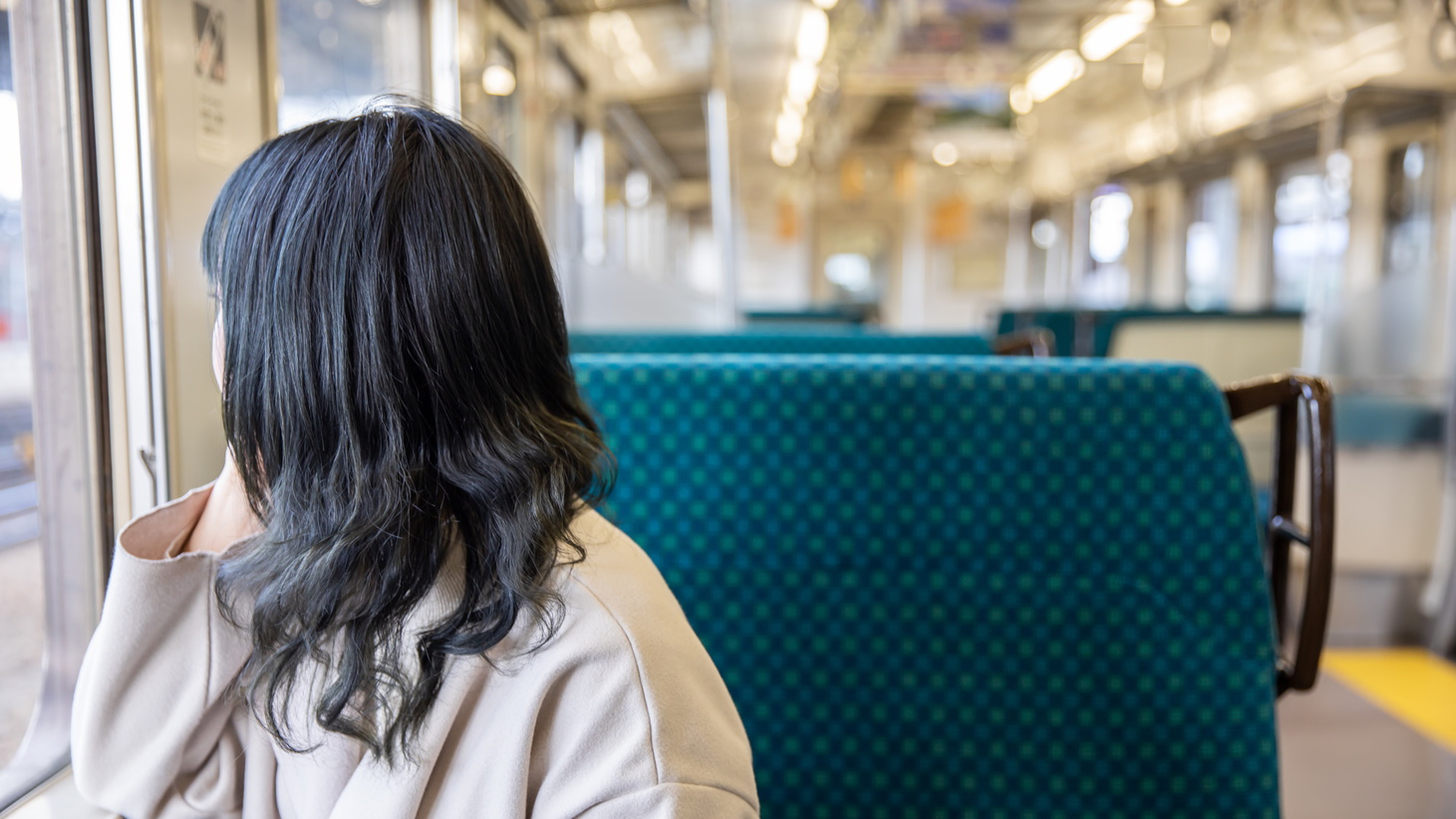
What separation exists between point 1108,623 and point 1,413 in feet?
4.23

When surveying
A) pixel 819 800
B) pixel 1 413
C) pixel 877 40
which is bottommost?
pixel 819 800

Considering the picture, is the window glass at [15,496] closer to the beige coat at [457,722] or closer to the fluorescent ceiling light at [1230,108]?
the beige coat at [457,722]

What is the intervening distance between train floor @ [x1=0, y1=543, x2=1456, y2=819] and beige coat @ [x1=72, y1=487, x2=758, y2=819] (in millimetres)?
2285

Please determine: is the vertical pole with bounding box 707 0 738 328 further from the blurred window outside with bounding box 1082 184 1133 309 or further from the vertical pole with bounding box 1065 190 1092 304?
the vertical pole with bounding box 1065 190 1092 304

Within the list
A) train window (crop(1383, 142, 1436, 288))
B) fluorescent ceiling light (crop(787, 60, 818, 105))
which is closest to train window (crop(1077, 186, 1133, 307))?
fluorescent ceiling light (crop(787, 60, 818, 105))

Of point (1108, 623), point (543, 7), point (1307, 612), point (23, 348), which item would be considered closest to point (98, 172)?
point (23, 348)

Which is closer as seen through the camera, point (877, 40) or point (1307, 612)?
point (1307, 612)

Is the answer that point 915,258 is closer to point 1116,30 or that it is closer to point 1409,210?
point 1116,30

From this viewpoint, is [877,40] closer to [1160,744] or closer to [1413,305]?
[1413,305]

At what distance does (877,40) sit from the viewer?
5.39m

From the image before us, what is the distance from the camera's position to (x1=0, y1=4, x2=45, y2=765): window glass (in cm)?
107

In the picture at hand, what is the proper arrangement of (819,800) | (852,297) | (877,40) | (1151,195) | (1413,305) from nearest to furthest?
1. (819,800)
2. (1413,305)
3. (877,40)
4. (1151,195)
5. (852,297)

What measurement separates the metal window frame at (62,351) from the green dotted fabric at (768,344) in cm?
139

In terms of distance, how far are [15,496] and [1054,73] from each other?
690 centimetres
